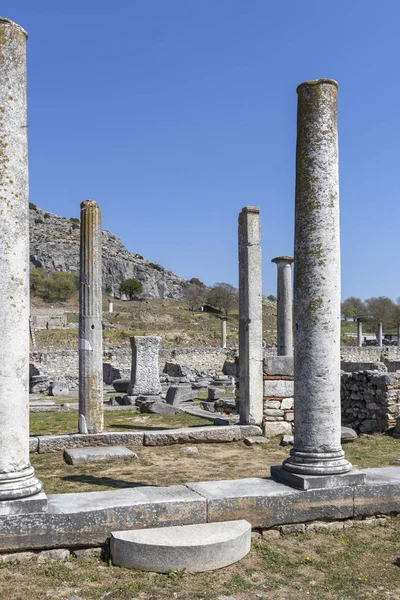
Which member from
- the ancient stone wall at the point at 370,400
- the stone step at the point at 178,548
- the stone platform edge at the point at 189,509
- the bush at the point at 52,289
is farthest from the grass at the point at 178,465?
the bush at the point at 52,289

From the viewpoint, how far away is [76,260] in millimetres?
111688

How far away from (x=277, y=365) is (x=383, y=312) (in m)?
64.4

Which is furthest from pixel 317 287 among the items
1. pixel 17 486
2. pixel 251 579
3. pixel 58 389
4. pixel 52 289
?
pixel 52 289

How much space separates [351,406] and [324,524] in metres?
8.08

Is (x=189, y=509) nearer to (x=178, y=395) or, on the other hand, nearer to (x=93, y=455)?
(x=93, y=455)

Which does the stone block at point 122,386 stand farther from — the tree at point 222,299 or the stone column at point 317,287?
the tree at point 222,299

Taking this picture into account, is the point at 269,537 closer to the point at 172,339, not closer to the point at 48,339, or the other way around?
the point at 48,339

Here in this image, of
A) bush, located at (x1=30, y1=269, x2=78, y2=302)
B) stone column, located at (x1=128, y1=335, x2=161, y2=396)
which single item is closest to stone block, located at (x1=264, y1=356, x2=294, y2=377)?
stone column, located at (x1=128, y1=335, x2=161, y2=396)

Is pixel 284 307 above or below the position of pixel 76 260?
below

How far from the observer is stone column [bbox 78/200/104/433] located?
11.2 m

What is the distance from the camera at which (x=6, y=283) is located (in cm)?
564

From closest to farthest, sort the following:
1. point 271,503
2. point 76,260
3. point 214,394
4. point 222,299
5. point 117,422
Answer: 1. point 271,503
2. point 117,422
3. point 214,394
4. point 222,299
5. point 76,260

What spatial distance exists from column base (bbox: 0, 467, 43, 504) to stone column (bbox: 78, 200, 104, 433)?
222 inches

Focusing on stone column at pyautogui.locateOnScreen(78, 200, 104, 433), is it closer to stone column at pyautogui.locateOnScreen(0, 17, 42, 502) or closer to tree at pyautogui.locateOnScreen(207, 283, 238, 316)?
stone column at pyautogui.locateOnScreen(0, 17, 42, 502)
